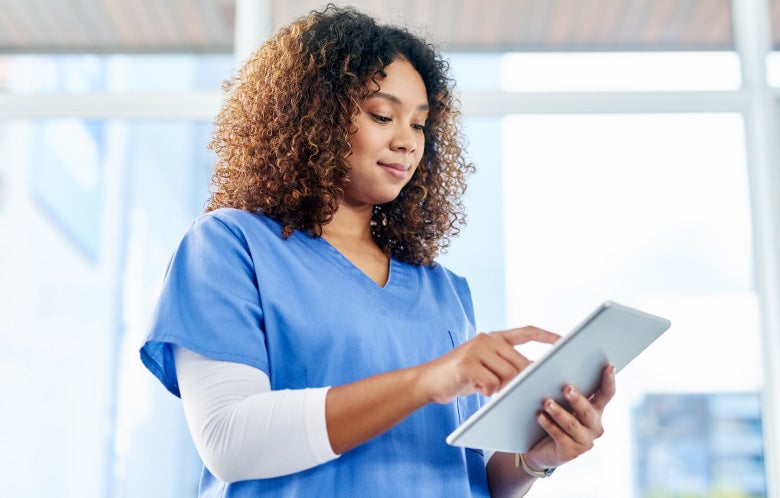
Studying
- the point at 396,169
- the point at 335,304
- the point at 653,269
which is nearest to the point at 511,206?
the point at 653,269

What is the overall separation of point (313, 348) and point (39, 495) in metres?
1.55

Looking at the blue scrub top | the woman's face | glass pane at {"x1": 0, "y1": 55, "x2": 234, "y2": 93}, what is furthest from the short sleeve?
glass pane at {"x1": 0, "y1": 55, "x2": 234, "y2": 93}

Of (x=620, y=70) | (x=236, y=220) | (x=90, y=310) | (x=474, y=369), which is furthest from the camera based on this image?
(x=620, y=70)

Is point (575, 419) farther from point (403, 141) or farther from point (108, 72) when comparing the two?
point (108, 72)

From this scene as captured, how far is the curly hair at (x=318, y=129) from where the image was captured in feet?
3.73

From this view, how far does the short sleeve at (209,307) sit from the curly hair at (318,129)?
0.10 meters

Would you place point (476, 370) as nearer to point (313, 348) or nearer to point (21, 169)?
point (313, 348)

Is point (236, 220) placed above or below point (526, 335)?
above

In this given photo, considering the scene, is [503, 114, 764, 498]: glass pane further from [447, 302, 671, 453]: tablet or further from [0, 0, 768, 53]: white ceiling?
[447, 302, 671, 453]: tablet

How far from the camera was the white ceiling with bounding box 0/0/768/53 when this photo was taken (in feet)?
8.27

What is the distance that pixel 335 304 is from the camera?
1.03m

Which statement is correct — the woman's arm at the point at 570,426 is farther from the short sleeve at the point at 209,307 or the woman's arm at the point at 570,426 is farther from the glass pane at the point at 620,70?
the glass pane at the point at 620,70

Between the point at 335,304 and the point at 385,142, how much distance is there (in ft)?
0.78

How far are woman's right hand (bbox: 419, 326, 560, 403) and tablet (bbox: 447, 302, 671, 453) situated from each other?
17mm
